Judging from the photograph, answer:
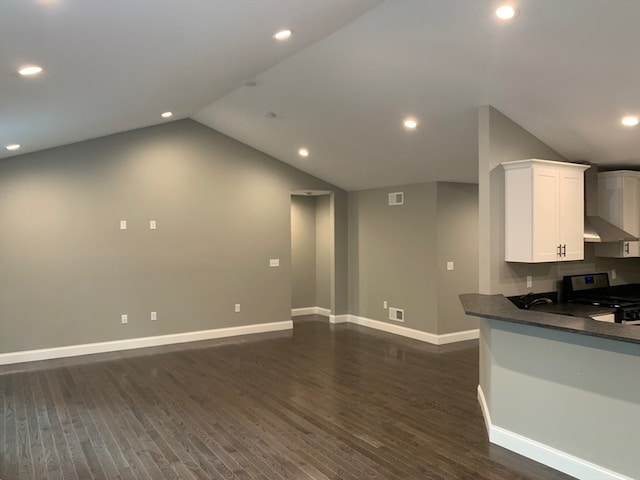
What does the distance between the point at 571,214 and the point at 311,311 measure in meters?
5.78

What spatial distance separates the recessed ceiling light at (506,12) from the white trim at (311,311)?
6794mm

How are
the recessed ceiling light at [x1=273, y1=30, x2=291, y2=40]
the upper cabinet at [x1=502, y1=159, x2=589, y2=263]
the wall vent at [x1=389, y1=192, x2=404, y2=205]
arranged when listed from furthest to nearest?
the wall vent at [x1=389, y1=192, x2=404, y2=205], the upper cabinet at [x1=502, y1=159, x2=589, y2=263], the recessed ceiling light at [x1=273, y1=30, x2=291, y2=40]

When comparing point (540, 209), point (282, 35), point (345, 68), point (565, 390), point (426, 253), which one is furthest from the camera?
point (426, 253)

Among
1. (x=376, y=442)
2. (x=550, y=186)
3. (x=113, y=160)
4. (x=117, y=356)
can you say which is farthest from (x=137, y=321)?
(x=550, y=186)

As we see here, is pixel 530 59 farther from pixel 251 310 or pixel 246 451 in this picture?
pixel 251 310

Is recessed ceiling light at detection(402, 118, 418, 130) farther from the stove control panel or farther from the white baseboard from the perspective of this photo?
the white baseboard

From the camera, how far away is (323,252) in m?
9.09

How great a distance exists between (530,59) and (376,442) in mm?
3052

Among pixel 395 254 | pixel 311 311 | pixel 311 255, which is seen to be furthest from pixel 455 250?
pixel 311 311

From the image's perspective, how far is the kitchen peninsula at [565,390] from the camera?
2.81m

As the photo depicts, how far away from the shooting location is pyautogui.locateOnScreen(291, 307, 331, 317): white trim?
9.10m

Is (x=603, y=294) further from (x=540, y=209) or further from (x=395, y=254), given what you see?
(x=395, y=254)

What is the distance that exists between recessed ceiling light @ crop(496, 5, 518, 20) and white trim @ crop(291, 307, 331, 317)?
267 inches

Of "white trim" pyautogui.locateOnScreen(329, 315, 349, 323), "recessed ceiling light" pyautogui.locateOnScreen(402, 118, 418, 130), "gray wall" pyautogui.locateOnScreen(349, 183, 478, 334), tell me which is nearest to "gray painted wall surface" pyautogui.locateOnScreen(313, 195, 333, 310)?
"white trim" pyautogui.locateOnScreen(329, 315, 349, 323)
